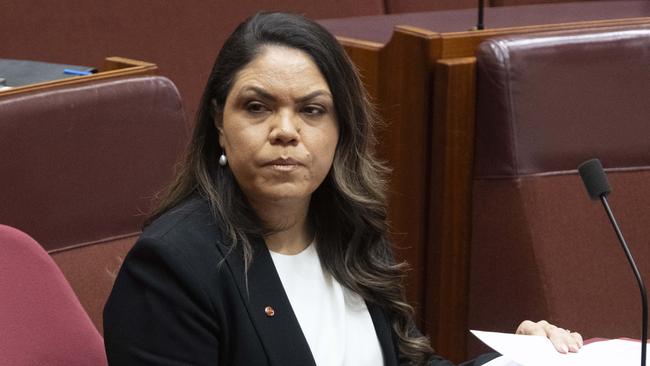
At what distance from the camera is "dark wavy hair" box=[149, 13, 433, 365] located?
64 cm

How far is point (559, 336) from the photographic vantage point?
2.09ft

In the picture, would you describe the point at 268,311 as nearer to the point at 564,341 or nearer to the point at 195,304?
the point at 195,304

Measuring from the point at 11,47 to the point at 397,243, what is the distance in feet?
1.77

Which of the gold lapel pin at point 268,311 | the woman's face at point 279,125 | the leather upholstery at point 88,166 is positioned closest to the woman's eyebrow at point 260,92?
the woman's face at point 279,125

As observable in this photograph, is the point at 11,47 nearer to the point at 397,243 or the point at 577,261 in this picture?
the point at 397,243

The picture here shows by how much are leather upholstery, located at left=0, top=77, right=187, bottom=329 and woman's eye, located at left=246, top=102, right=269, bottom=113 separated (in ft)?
0.80

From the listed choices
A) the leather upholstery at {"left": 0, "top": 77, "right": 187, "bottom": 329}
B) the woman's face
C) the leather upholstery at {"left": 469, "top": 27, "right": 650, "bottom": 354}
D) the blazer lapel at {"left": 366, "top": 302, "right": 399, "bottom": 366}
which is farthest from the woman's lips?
the leather upholstery at {"left": 469, "top": 27, "right": 650, "bottom": 354}

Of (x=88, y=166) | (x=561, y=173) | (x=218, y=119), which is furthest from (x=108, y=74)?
(x=561, y=173)

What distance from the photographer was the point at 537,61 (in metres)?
0.97

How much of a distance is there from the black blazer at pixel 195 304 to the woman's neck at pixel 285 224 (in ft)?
0.06

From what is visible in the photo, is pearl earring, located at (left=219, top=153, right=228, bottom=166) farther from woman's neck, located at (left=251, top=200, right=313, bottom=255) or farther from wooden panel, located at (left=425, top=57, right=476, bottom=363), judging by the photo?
wooden panel, located at (left=425, top=57, right=476, bottom=363)

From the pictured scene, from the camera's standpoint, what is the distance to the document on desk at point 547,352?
1.96ft

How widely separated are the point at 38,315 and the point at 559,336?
281mm

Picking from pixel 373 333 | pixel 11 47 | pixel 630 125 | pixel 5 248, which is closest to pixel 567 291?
pixel 630 125
